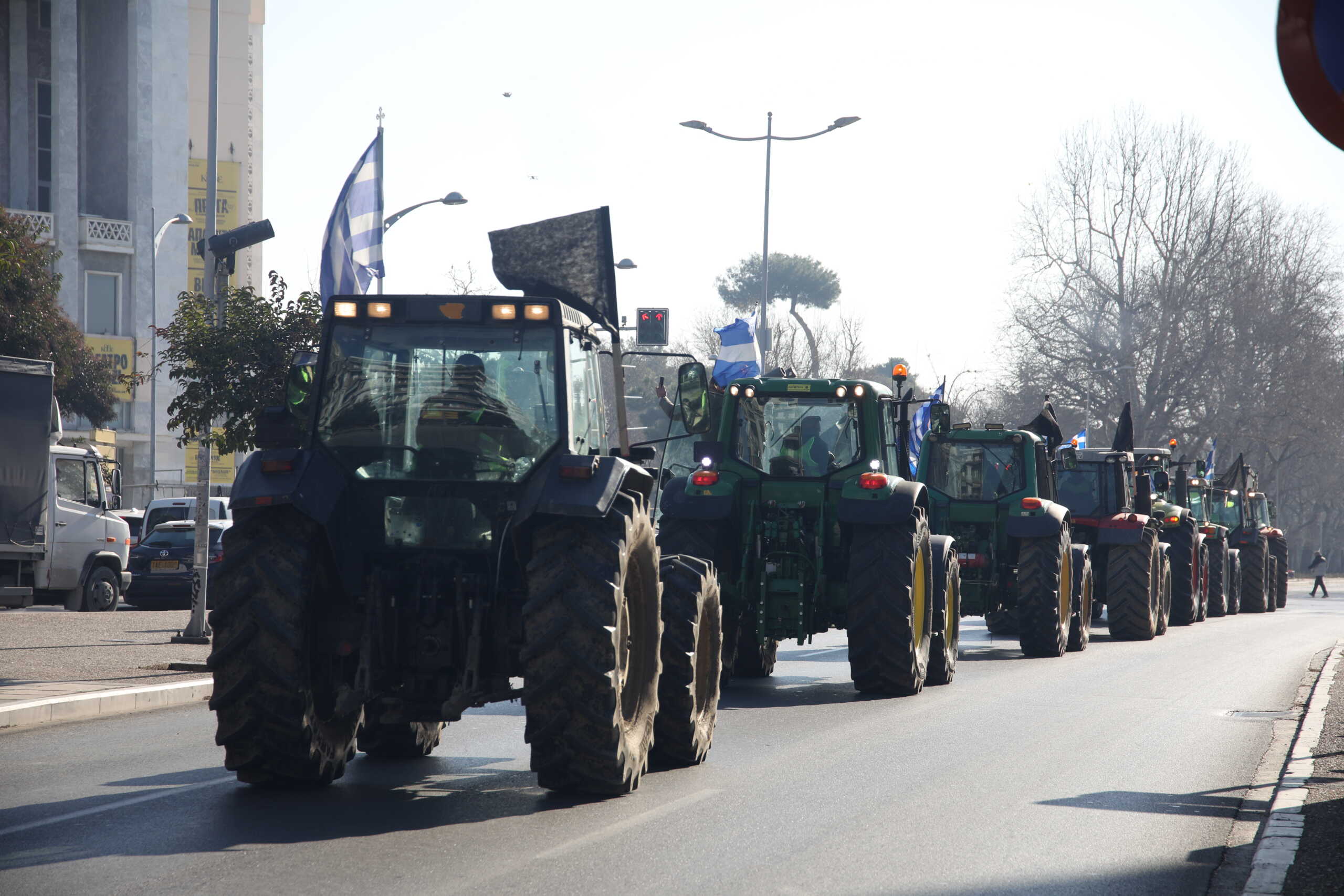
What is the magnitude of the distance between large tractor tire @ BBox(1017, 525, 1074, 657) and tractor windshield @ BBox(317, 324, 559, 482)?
10176 millimetres

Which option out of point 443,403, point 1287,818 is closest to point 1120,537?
point 1287,818

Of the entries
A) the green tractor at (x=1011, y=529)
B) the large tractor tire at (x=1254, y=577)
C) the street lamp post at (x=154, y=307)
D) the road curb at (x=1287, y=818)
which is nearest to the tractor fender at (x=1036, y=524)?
the green tractor at (x=1011, y=529)

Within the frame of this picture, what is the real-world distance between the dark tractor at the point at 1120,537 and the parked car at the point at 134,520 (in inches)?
779

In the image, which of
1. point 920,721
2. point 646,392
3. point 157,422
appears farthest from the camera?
point 646,392

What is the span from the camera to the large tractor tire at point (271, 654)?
7.50m

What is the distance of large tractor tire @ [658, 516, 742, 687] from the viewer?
13.3 metres

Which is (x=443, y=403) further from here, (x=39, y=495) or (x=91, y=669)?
(x=39, y=495)

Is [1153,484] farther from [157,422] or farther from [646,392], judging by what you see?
[646,392]

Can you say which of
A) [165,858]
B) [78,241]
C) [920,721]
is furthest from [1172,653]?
[78,241]

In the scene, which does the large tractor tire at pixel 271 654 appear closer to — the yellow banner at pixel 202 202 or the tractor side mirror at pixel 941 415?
the tractor side mirror at pixel 941 415

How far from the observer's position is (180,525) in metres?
25.6

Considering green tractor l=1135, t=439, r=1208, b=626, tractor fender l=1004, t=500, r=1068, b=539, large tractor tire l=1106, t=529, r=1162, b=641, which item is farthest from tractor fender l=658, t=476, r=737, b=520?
green tractor l=1135, t=439, r=1208, b=626

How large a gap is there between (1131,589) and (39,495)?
1523 centimetres

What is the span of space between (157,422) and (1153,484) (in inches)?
1294
